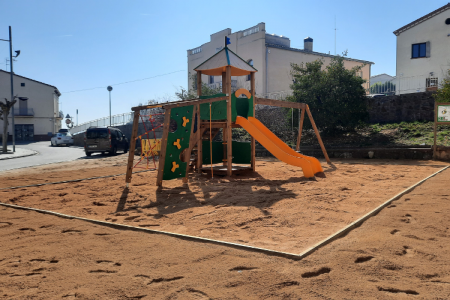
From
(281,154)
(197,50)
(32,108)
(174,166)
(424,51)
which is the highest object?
(197,50)

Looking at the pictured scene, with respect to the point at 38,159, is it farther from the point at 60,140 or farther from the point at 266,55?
the point at 266,55

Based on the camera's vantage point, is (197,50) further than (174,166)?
Yes

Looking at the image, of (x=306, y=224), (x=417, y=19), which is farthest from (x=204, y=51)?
(x=306, y=224)

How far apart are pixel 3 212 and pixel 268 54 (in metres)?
24.4

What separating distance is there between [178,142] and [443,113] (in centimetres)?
1022

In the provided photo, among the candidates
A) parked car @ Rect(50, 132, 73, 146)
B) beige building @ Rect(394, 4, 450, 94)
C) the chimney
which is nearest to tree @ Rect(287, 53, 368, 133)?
beige building @ Rect(394, 4, 450, 94)

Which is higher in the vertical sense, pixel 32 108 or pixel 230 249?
pixel 32 108

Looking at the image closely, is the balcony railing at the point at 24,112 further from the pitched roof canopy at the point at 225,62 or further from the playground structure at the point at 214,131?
the pitched roof canopy at the point at 225,62

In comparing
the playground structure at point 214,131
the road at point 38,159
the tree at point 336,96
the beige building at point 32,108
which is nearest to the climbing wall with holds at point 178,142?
the playground structure at point 214,131

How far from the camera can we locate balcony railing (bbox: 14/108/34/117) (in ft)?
154

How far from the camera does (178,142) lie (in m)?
7.42

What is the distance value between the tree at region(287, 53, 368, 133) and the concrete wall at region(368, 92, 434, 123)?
4.60 feet

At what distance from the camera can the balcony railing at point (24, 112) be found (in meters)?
46.8

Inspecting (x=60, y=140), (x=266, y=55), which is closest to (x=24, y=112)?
(x=60, y=140)
